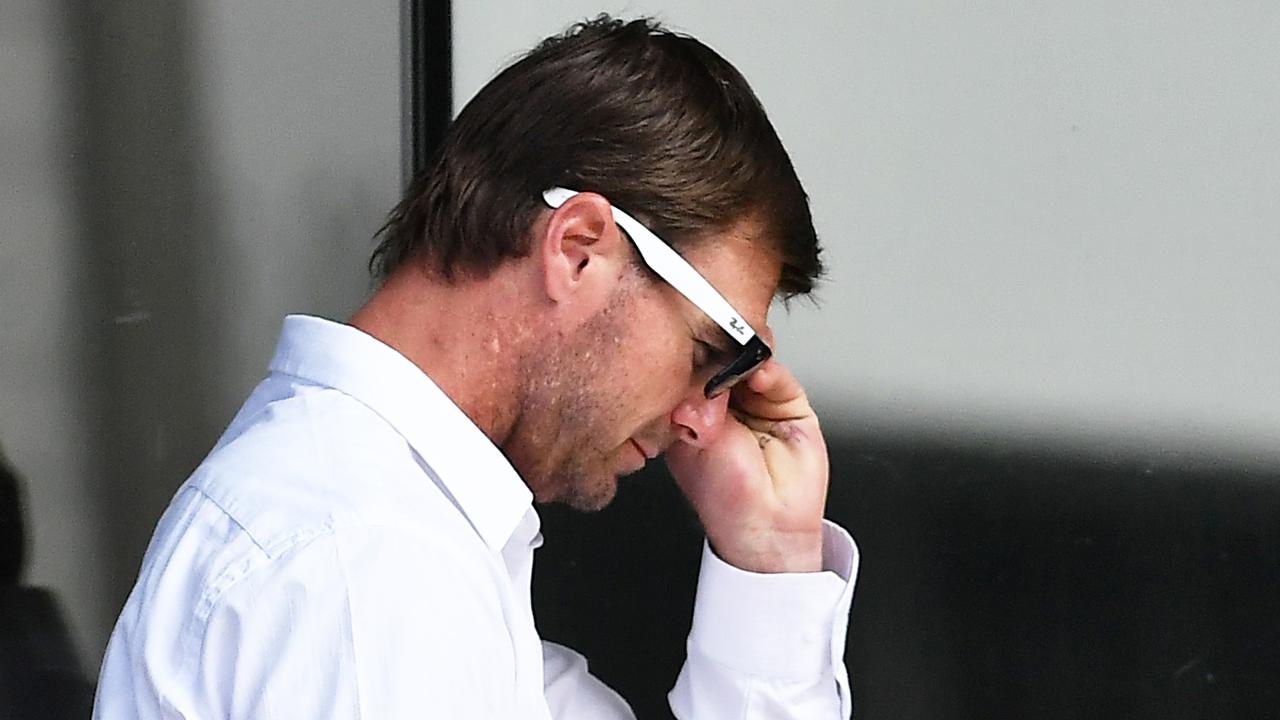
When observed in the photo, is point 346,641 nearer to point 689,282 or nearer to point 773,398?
point 689,282

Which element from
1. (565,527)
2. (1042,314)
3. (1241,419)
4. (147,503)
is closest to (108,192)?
(147,503)

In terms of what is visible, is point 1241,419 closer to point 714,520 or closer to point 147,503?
point 714,520

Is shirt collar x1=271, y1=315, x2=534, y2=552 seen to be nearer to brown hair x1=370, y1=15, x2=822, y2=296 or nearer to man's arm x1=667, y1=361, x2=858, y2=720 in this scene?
brown hair x1=370, y1=15, x2=822, y2=296

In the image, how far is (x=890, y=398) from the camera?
1.05 metres

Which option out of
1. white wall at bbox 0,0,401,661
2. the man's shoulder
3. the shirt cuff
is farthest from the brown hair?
white wall at bbox 0,0,401,661

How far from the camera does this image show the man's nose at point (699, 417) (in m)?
0.79

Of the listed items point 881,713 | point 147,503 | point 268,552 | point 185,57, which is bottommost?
point 881,713

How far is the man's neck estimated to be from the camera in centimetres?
70

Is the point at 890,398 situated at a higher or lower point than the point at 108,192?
lower

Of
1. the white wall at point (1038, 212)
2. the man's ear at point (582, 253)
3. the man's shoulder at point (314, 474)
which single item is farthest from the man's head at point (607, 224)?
the white wall at point (1038, 212)

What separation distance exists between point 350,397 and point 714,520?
13.5 inches

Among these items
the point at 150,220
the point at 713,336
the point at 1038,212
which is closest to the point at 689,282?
the point at 713,336

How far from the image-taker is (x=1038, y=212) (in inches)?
39.3

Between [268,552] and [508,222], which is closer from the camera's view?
[268,552]
